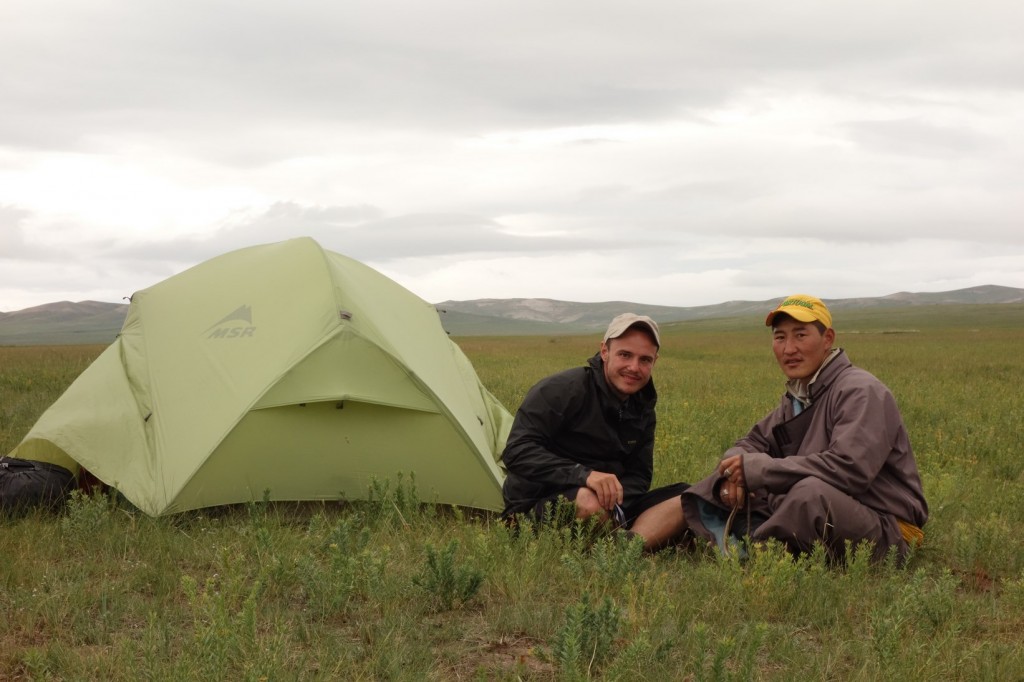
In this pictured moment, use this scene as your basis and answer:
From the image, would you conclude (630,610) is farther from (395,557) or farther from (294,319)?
(294,319)

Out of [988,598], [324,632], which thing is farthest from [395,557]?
[988,598]

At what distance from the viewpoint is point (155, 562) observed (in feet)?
17.1

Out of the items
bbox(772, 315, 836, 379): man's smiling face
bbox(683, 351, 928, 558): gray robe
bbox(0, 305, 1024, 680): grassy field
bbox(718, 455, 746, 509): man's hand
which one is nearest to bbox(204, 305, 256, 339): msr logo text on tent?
bbox(0, 305, 1024, 680): grassy field

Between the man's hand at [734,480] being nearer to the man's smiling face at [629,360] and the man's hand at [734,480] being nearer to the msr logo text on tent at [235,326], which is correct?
the man's smiling face at [629,360]

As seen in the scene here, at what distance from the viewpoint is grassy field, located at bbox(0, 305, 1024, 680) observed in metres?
3.71

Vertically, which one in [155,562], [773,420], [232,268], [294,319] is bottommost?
[155,562]

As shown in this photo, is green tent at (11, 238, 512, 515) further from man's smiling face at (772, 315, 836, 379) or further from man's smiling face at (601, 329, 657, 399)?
man's smiling face at (772, 315, 836, 379)

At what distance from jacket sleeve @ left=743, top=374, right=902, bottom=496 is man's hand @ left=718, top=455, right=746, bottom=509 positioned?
0.07 metres

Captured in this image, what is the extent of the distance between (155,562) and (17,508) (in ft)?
5.83

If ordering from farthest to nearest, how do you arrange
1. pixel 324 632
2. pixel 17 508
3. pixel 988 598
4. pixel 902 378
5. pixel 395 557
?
1. pixel 902 378
2. pixel 17 508
3. pixel 395 557
4. pixel 988 598
5. pixel 324 632

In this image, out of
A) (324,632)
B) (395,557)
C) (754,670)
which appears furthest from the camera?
(395,557)

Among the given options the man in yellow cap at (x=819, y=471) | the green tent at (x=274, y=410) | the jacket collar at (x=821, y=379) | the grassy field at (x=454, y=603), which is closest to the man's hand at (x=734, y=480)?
the man in yellow cap at (x=819, y=471)

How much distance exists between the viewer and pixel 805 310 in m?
5.33

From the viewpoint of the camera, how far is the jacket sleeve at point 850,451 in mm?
5051
